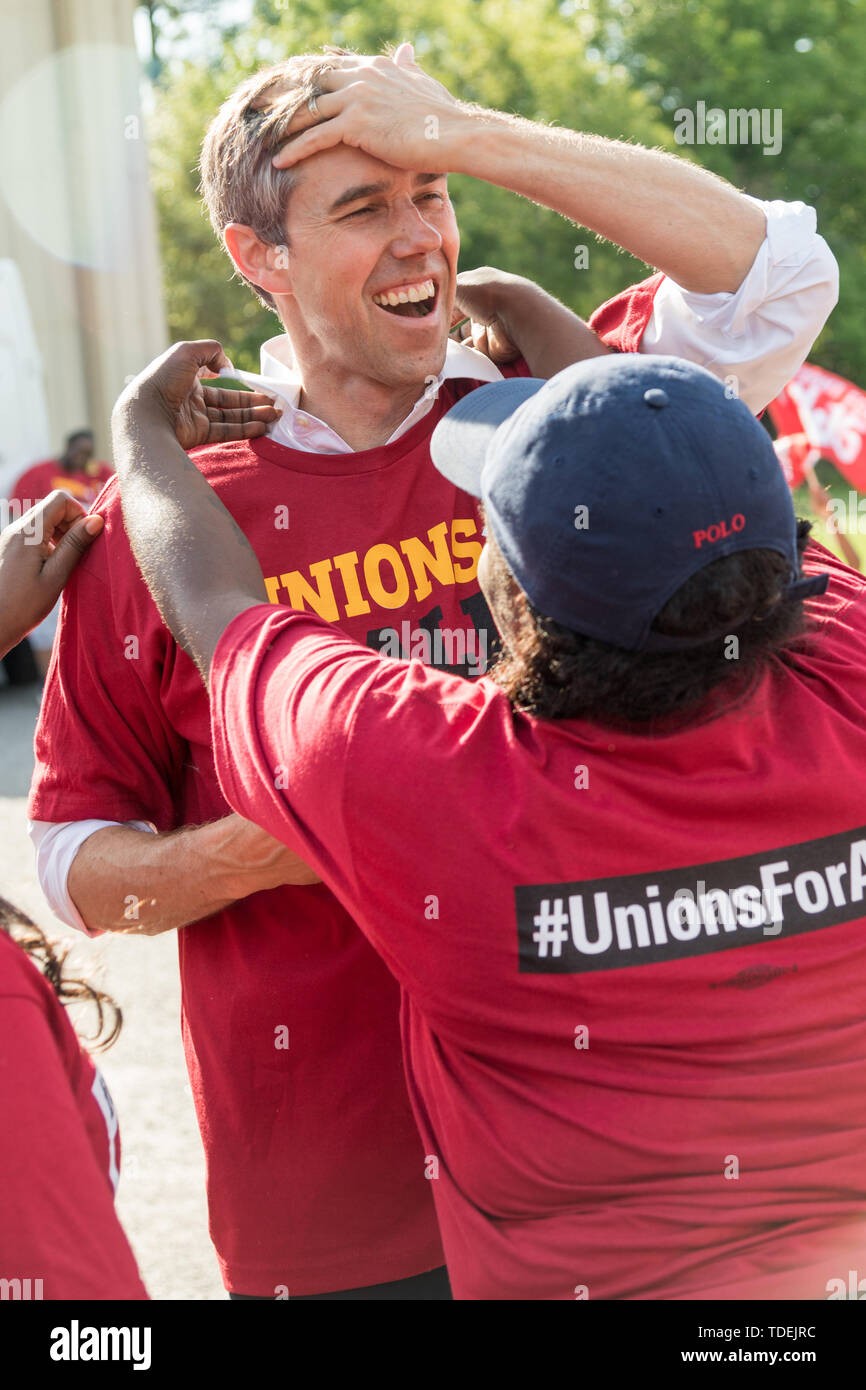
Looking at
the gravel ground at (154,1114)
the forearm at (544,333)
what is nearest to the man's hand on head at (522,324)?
the forearm at (544,333)

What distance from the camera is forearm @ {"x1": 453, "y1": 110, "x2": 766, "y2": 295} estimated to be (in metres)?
1.80

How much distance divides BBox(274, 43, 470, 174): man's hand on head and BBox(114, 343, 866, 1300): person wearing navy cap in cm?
62

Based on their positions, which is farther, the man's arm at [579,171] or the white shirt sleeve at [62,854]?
the white shirt sleeve at [62,854]

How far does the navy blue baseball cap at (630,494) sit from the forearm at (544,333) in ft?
2.48

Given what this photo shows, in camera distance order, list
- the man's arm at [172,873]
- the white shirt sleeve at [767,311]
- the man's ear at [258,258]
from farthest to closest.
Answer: the man's ear at [258,258]
the white shirt sleeve at [767,311]
the man's arm at [172,873]

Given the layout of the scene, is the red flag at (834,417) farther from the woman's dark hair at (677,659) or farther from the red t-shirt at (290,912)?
the woman's dark hair at (677,659)

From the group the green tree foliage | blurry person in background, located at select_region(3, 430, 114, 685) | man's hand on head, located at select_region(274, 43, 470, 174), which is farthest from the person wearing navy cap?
the green tree foliage

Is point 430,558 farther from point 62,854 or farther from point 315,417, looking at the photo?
point 62,854

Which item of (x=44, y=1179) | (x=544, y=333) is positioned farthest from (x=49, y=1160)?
(x=544, y=333)

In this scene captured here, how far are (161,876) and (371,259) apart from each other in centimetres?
101

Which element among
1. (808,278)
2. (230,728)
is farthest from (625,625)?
(808,278)

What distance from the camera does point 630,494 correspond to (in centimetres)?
130

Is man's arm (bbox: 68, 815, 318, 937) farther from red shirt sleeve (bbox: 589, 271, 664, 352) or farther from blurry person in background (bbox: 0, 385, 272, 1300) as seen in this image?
red shirt sleeve (bbox: 589, 271, 664, 352)

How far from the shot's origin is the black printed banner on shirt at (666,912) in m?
1.34
